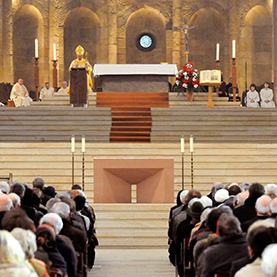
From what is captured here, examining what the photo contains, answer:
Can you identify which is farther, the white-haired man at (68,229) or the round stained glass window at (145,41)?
the round stained glass window at (145,41)

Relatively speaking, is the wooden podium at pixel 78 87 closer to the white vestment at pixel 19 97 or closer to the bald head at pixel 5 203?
the white vestment at pixel 19 97

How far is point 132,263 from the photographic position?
739cm

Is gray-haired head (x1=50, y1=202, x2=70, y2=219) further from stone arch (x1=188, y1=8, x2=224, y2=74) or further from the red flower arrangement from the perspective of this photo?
stone arch (x1=188, y1=8, x2=224, y2=74)

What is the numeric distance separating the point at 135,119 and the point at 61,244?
11.1 metres

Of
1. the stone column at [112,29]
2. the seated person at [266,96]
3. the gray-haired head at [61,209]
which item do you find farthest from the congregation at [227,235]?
the stone column at [112,29]

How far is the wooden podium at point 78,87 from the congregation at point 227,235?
354 inches

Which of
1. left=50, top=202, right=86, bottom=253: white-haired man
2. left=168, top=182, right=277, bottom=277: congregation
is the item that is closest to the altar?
left=168, top=182, right=277, bottom=277: congregation

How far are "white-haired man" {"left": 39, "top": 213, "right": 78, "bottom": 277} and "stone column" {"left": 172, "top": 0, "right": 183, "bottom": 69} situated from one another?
781 inches

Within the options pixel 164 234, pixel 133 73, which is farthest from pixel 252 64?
pixel 164 234

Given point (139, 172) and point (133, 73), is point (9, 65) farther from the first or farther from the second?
point (139, 172)

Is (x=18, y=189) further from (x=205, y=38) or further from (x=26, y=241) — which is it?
(x=205, y=38)

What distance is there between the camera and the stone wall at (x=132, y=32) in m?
23.8

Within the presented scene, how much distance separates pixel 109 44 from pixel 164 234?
15.8 meters

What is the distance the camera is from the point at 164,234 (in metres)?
9.12
